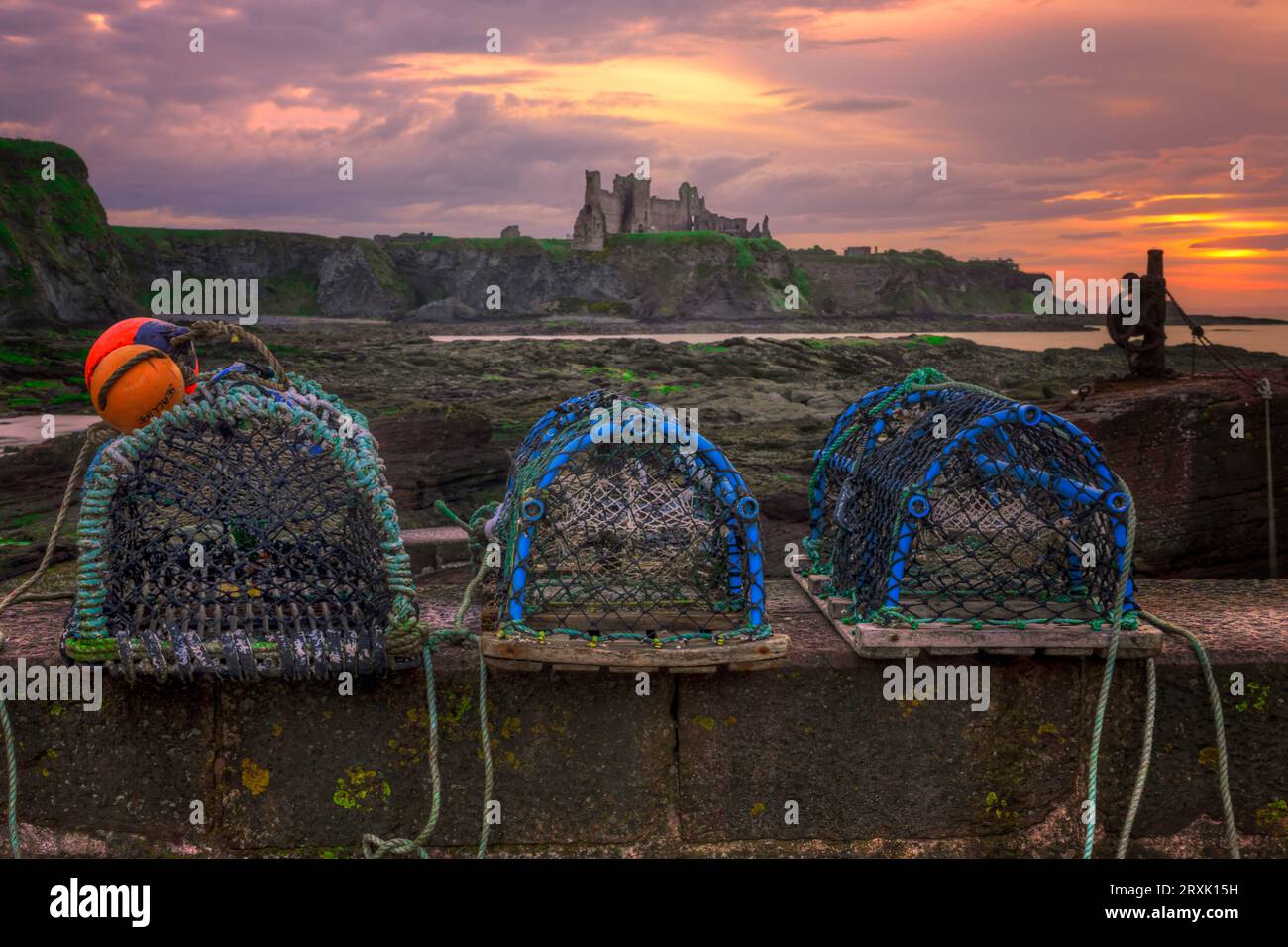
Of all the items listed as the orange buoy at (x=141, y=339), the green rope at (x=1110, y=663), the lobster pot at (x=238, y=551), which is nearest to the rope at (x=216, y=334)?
the orange buoy at (x=141, y=339)

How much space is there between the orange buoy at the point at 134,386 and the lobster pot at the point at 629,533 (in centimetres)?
120

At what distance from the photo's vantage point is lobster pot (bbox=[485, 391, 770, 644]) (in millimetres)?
3232

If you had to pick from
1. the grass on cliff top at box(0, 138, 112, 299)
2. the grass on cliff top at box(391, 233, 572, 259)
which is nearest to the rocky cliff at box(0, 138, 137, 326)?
the grass on cliff top at box(0, 138, 112, 299)

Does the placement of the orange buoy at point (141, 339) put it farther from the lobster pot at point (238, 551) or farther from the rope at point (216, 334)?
the lobster pot at point (238, 551)

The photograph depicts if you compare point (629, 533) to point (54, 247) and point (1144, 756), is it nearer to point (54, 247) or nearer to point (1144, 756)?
point (1144, 756)

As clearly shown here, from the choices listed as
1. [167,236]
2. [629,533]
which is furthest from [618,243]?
[629,533]

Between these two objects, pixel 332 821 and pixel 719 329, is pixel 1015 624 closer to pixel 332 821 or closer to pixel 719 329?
→ pixel 332 821

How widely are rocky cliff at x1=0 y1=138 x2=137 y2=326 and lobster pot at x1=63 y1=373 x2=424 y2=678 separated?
60504 millimetres

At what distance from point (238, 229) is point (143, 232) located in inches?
376

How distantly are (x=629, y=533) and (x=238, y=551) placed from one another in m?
1.42

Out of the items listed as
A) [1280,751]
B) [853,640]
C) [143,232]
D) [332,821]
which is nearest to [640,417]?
[853,640]

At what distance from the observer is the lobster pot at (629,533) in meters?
3.23

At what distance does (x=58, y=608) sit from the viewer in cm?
424

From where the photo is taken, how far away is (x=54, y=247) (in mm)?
61312
